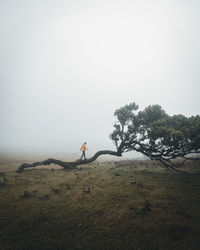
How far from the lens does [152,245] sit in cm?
390

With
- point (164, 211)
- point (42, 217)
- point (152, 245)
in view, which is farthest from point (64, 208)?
point (164, 211)

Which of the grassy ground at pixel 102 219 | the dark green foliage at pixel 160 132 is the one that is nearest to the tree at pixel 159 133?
the dark green foliage at pixel 160 132

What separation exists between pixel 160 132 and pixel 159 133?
183mm

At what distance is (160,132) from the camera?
12484mm

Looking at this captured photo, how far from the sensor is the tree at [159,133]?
12.2 m

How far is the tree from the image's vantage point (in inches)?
480

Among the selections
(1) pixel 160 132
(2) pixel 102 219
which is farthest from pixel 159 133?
(2) pixel 102 219

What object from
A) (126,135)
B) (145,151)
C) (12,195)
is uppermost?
(126,135)

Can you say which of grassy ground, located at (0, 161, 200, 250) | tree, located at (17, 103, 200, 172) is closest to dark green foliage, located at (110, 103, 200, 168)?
tree, located at (17, 103, 200, 172)

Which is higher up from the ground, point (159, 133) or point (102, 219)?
point (159, 133)

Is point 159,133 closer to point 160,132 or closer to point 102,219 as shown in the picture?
point 160,132

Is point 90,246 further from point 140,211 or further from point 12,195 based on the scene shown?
point 12,195

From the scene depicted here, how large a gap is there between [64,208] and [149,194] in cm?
554

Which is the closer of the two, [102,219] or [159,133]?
[102,219]
